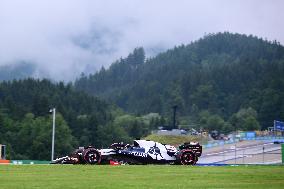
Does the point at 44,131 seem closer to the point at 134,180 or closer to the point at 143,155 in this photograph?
the point at 143,155

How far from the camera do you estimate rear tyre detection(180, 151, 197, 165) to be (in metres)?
42.9

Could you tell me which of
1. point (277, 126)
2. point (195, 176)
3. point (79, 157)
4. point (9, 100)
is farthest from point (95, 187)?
point (9, 100)

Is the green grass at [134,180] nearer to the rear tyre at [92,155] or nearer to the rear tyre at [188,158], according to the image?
the rear tyre at [92,155]

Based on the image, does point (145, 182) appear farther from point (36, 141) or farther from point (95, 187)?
point (36, 141)

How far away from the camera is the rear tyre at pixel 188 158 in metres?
42.9

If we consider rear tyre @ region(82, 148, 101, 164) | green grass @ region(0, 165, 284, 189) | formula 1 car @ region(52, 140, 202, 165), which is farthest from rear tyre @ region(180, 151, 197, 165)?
green grass @ region(0, 165, 284, 189)

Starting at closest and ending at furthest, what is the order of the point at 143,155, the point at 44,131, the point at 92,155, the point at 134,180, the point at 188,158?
the point at 134,180, the point at 92,155, the point at 143,155, the point at 188,158, the point at 44,131

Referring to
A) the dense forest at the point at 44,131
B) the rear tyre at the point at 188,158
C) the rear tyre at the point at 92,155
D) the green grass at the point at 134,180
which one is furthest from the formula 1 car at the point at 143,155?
the dense forest at the point at 44,131

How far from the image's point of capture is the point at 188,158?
4306 cm

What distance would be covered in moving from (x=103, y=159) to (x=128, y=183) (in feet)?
61.4

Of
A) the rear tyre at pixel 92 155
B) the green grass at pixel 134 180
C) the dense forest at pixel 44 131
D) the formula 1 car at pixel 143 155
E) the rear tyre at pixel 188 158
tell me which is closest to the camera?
the green grass at pixel 134 180

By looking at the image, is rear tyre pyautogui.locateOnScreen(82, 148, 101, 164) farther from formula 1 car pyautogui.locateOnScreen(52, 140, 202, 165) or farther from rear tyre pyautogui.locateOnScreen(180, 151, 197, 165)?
rear tyre pyautogui.locateOnScreen(180, 151, 197, 165)

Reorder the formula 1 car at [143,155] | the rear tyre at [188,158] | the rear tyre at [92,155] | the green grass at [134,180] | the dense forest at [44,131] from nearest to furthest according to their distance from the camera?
the green grass at [134,180], the rear tyre at [92,155], the formula 1 car at [143,155], the rear tyre at [188,158], the dense forest at [44,131]

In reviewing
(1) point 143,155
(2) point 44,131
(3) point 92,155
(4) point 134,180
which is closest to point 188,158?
(1) point 143,155
